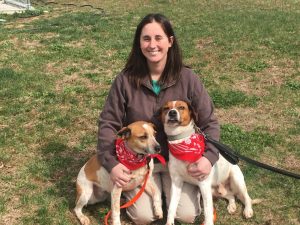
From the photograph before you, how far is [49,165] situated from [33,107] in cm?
218

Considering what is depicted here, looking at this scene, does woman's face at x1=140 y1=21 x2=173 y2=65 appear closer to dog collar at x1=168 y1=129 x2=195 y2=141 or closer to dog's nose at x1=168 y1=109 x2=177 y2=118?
dog's nose at x1=168 y1=109 x2=177 y2=118

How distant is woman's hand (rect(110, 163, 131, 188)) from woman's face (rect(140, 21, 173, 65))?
1.16 m

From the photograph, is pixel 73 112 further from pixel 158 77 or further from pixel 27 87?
pixel 158 77

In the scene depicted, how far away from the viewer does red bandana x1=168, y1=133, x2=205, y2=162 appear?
4.38m

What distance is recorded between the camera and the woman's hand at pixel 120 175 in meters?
4.44

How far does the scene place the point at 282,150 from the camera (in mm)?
6234

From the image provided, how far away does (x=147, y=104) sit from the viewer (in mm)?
4688

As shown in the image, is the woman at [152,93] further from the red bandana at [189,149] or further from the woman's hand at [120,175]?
the red bandana at [189,149]

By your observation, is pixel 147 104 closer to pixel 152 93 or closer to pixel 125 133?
pixel 152 93

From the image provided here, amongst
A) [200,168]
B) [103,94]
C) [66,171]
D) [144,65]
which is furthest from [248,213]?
[103,94]

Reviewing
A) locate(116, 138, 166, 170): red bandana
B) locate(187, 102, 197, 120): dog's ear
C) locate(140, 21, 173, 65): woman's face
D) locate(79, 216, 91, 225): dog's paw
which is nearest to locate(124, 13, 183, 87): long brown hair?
locate(140, 21, 173, 65): woman's face

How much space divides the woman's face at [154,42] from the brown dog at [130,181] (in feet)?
2.33

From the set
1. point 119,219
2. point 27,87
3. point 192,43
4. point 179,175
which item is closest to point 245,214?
point 179,175

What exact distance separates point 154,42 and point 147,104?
670 millimetres
